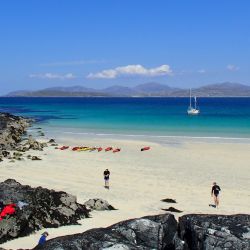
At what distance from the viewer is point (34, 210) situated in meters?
19.0

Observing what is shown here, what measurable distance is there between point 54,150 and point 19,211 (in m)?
29.9

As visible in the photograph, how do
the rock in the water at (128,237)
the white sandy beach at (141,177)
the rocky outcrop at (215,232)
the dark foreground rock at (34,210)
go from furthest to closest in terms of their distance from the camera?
the white sandy beach at (141,177), the dark foreground rock at (34,210), the rocky outcrop at (215,232), the rock in the water at (128,237)

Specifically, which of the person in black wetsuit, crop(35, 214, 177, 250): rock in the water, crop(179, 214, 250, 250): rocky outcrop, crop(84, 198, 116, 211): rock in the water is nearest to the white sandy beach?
the person in black wetsuit

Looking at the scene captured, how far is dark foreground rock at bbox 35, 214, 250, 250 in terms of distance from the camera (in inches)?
340

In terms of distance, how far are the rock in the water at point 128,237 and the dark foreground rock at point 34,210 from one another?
914 cm

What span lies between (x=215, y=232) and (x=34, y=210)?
37.7 feet

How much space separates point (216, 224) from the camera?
917 centimetres

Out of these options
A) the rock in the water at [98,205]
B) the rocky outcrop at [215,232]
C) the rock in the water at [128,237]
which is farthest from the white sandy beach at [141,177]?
the rocky outcrop at [215,232]

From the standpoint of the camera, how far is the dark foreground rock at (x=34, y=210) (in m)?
17.6

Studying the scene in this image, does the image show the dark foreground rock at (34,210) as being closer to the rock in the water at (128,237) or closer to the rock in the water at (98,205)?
the rock in the water at (98,205)

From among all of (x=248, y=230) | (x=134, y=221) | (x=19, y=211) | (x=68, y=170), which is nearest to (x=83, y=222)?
(x=19, y=211)

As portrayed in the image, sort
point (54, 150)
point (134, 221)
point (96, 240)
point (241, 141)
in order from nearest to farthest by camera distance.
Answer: point (96, 240), point (134, 221), point (54, 150), point (241, 141)

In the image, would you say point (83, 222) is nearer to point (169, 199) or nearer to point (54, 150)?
point (169, 199)

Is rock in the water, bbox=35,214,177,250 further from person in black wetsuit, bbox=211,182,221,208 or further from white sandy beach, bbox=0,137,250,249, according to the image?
person in black wetsuit, bbox=211,182,221,208
